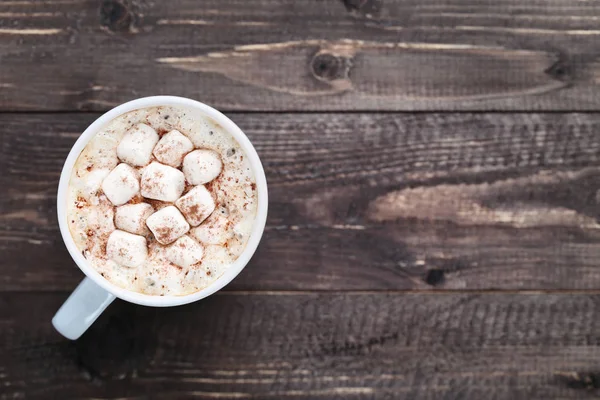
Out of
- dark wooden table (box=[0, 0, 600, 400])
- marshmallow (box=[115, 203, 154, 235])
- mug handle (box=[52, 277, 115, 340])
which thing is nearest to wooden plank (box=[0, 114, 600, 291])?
dark wooden table (box=[0, 0, 600, 400])

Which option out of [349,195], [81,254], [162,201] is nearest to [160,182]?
[162,201]

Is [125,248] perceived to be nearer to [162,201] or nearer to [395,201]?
[162,201]

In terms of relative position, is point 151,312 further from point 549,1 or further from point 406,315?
point 549,1

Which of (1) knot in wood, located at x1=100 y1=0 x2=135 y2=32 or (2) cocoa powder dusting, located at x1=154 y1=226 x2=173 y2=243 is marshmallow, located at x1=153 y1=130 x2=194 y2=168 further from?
(1) knot in wood, located at x1=100 y1=0 x2=135 y2=32

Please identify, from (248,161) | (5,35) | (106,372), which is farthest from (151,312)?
(5,35)

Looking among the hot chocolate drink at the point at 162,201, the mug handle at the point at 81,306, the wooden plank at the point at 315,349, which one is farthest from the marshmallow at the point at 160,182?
the wooden plank at the point at 315,349

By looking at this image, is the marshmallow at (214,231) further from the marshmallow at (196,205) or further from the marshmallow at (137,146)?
the marshmallow at (137,146)
